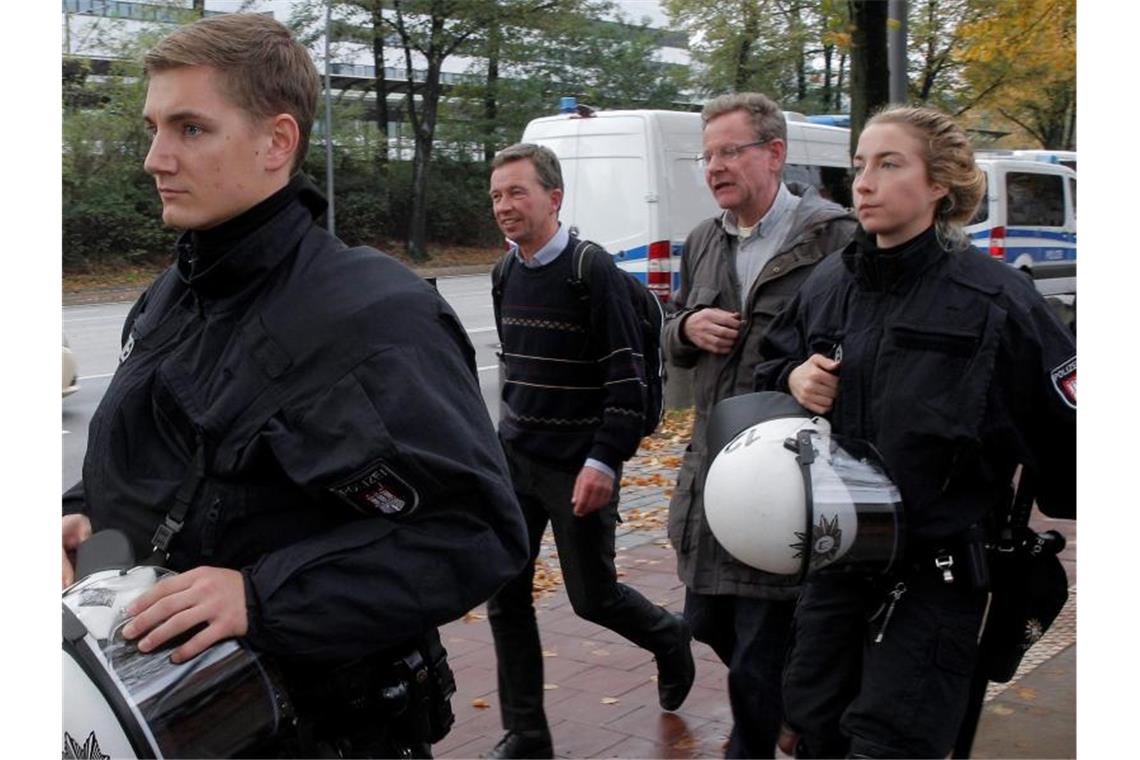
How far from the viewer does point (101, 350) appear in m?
17.4

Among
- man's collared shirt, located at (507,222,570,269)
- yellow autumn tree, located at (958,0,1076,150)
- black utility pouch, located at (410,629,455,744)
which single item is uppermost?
yellow autumn tree, located at (958,0,1076,150)

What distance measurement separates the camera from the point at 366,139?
126 ft

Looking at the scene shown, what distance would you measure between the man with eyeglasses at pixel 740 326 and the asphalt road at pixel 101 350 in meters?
1.71

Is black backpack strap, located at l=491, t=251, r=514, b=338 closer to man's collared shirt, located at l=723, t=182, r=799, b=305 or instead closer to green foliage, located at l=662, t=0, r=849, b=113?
man's collared shirt, located at l=723, t=182, r=799, b=305

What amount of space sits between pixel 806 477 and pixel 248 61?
1.45 m

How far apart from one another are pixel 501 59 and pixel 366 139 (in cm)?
457

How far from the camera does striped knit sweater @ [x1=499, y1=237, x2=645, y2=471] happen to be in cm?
432

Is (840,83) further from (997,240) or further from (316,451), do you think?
(316,451)

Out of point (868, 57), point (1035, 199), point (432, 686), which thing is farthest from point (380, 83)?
point (432, 686)

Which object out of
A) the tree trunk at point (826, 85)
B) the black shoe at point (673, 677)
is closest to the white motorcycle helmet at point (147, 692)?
the black shoe at point (673, 677)

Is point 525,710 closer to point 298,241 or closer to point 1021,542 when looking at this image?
point 1021,542

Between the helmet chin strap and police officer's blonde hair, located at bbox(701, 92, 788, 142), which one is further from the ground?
police officer's blonde hair, located at bbox(701, 92, 788, 142)

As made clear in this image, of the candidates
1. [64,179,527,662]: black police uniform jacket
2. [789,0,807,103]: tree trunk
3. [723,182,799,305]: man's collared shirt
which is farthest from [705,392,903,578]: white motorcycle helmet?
[789,0,807,103]: tree trunk
